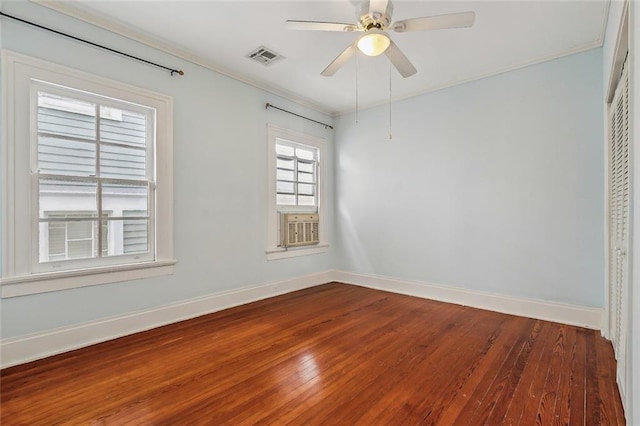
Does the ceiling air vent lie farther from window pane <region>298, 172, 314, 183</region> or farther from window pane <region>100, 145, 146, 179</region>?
window pane <region>298, 172, 314, 183</region>

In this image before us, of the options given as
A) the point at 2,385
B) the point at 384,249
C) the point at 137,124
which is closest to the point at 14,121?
the point at 137,124

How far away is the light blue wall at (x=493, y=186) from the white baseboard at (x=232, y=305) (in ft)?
0.34

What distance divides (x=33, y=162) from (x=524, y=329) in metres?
4.46

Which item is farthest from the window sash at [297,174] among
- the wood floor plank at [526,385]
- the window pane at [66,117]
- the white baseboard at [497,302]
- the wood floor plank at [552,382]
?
the wood floor plank at [552,382]

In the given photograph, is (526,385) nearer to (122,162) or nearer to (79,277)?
(79,277)

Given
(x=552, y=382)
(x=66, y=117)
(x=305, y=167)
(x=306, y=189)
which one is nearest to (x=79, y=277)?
(x=66, y=117)

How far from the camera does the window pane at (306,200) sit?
14.8 feet

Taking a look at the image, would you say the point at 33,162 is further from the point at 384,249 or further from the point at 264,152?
the point at 384,249

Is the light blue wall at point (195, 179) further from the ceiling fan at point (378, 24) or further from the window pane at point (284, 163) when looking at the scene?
the ceiling fan at point (378, 24)

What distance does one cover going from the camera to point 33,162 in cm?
225

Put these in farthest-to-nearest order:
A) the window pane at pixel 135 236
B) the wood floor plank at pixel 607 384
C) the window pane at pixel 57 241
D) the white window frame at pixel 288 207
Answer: the white window frame at pixel 288 207
the window pane at pixel 135 236
the window pane at pixel 57 241
the wood floor plank at pixel 607 384

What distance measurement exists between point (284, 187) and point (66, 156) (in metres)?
2.43

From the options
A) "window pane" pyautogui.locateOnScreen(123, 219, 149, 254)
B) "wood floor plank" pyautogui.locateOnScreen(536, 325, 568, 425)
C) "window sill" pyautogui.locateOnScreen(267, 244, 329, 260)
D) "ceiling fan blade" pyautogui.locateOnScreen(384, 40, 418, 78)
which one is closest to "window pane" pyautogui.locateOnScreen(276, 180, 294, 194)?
"window sill" pyautogui.locateOnScreen(267, 244, 329, 260)

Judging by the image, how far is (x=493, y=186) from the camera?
3.45 meters
